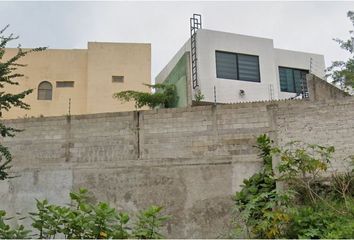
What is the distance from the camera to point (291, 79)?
18.3m

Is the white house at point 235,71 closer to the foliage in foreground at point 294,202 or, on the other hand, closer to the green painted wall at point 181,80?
the green painted wall at point 181,80

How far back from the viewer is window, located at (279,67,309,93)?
18.0 m

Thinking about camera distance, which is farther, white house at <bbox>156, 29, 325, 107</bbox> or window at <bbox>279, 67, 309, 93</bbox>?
window at <bbox>279, 67, 309, 93</bbox>

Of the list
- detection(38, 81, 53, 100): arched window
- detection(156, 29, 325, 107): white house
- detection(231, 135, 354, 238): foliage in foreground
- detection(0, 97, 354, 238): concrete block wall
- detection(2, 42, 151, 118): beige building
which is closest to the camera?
detection(231, 135, 354, 238): foliage in foreground

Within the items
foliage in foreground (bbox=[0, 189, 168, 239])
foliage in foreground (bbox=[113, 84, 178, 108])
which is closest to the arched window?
foliage in foreground (bbox=[113, 84, 178, 108])

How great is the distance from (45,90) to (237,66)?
27.8 ft

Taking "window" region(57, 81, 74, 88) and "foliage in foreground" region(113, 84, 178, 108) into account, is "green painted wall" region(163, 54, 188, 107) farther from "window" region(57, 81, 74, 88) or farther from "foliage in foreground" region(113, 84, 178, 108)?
"window" region(57, 81, 74, 88)

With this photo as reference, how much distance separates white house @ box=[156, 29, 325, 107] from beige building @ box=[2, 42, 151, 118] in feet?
6.28

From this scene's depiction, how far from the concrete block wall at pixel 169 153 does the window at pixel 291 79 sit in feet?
30.7

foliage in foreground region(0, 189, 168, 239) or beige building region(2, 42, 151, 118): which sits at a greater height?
beige building region(2, 42, 151, 118)

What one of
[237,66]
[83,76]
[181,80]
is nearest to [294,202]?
[181,80]

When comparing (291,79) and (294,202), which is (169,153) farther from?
(291,79)

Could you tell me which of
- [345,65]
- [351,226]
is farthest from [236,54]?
[351,226]

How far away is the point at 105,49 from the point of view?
19594 millimetres
